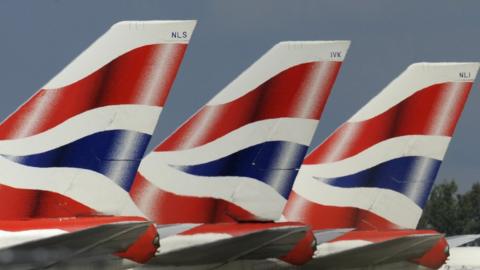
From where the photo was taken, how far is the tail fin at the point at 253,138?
35375 millimetres

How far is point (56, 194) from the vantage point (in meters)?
28.8

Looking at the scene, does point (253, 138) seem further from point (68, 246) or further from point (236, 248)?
point (68, 246)

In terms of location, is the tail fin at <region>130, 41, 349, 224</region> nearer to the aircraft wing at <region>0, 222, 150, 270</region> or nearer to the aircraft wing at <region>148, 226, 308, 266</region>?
the aircraft wing at <region>148, 226, 308, 266</region>

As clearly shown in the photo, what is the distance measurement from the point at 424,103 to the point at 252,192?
830cm

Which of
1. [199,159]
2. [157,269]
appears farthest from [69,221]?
[199,159]

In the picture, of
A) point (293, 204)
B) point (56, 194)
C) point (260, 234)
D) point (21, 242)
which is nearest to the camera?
point (21, 242)

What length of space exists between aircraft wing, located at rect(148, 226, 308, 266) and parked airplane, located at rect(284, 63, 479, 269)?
754 cm

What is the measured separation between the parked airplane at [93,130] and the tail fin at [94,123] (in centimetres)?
2

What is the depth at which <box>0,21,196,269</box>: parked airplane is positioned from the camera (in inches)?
1131

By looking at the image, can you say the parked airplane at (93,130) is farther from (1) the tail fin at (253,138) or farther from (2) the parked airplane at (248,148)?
(1) the tail fin at (253,138)

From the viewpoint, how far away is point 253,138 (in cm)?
3597

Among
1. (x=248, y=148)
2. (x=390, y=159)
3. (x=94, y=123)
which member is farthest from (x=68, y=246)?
(x=390, y=159)

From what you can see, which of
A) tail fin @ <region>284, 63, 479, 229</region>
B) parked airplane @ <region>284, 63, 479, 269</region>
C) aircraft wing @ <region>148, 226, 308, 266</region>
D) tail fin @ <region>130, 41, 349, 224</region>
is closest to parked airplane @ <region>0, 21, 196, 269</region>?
aircraft wing @ <region>148, 226, 308, 266</region>

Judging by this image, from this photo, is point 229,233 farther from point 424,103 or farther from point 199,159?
point 424,103
